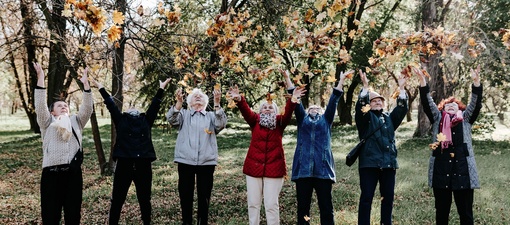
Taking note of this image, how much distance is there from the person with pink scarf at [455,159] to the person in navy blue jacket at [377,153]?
1.57ft

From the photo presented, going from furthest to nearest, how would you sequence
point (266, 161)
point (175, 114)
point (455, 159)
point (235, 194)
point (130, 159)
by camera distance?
point (235, 194) → point (175, 114) → point (130, 159) → point (266, 161) → point (455, 159)

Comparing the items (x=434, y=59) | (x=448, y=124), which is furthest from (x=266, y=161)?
(x=434, y=59)

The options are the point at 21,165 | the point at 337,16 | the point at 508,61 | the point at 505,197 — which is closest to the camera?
the point at 337,16

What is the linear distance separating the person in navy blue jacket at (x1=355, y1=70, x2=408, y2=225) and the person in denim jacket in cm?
200

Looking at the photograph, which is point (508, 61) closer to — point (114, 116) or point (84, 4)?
point (114, 116)

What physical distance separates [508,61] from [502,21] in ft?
6.22

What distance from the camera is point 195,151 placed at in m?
6.14

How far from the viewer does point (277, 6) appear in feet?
24.7

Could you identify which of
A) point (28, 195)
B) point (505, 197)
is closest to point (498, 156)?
point (505, 197)

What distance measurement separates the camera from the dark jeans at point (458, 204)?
18.1ft

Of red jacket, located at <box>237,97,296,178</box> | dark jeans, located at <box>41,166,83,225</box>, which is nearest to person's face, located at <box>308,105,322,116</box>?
red jacket, located at <box>237,97,296,178</box>

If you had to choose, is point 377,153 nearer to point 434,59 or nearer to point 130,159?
point 130,159

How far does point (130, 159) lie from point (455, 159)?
14.0ft

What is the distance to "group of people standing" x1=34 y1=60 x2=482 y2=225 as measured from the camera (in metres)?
5.45
